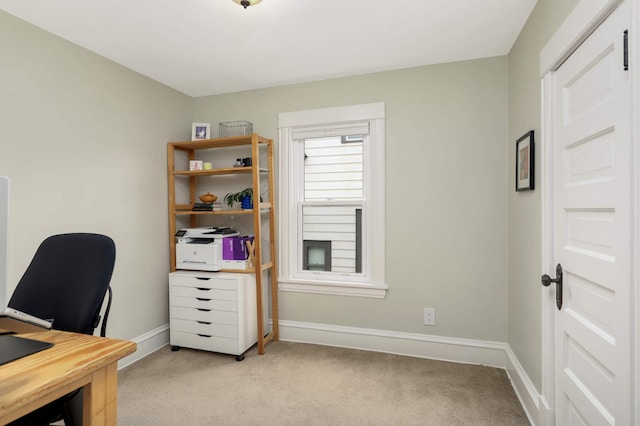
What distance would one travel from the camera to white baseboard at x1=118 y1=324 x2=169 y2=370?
2842 mm

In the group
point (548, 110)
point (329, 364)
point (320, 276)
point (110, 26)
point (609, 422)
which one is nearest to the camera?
point (609, 422)

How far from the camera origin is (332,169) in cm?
330

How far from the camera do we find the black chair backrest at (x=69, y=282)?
1.46m

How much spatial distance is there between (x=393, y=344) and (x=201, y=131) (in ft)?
8.70

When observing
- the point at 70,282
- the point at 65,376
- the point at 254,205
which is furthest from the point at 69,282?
the point at 254,205

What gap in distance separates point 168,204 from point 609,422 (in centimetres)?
334

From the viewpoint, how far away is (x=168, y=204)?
3336mm

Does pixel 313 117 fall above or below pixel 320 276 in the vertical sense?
above

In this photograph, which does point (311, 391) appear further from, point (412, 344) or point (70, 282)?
point (70, 282)

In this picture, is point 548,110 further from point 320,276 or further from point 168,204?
point 168,204

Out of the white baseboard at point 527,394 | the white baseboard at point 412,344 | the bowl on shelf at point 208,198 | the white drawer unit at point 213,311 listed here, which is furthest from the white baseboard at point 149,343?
the white baseboard at point 527,394

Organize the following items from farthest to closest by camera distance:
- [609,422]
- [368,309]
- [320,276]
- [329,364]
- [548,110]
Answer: [320,276] < [368,309] < [329,364] < [548,110] < [609,422]

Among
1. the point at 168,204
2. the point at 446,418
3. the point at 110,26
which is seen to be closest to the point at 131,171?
the point at 168,204

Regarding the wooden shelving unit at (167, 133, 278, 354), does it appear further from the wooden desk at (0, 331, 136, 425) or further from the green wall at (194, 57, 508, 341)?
the wooden desk at (0, 331, 136, 425)
